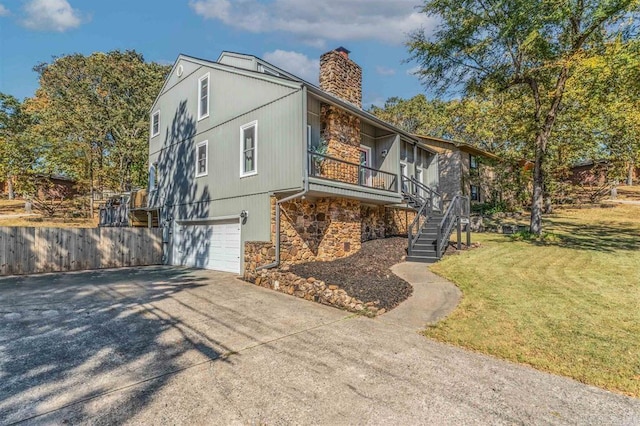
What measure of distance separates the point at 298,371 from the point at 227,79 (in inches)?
433

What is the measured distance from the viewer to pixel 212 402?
11.0ft

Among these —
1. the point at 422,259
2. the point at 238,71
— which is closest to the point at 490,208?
the point at 422,259

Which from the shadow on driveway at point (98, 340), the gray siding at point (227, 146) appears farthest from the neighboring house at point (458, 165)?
the shadow on driveway at point (98, 340)

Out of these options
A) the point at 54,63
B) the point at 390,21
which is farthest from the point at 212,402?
the point at 54,63

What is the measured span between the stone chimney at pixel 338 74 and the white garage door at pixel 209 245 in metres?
6.72

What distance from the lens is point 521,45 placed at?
1238cm

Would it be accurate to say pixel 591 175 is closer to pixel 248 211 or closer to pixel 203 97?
pixel 248 211

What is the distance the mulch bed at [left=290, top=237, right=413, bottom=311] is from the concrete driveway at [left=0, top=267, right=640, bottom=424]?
1.05 metres

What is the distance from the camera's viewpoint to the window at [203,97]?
1292 cm

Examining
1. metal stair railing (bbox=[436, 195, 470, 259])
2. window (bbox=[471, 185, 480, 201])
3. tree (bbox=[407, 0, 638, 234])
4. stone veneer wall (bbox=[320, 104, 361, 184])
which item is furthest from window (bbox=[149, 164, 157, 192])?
window (bbox=[471, 185, 480, 201])

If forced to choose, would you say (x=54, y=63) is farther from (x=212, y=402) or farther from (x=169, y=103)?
(x=212, y=402)

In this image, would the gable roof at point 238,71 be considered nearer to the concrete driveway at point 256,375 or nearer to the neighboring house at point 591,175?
the concrete driveway at point 256,375

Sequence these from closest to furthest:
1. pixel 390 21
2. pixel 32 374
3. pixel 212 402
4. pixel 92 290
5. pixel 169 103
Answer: pixel 212 402 → pixel 32 374 → pixel 92 290 → pixel 169 103 → pixel 390 21

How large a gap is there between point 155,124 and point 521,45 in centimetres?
1683
